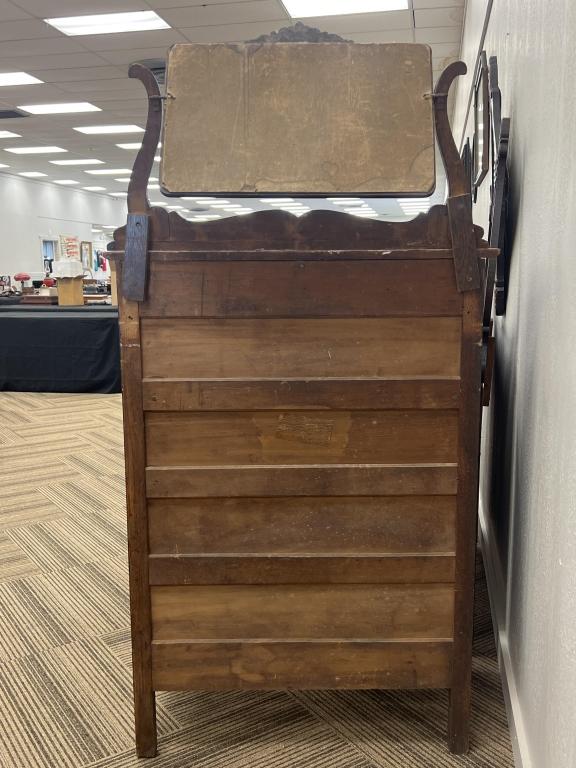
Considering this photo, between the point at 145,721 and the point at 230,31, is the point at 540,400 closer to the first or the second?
the point at 145,721

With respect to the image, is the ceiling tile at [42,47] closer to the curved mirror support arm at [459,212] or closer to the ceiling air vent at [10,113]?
the ceiling air vent at [10,113]

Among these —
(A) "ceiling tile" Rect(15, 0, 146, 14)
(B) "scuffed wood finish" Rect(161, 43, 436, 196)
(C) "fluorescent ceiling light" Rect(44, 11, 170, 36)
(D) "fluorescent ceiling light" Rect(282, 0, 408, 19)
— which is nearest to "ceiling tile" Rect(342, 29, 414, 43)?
(D) "fluorescent ceiling light" Rect(282, 0, 408, 19)

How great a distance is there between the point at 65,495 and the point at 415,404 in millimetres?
2332

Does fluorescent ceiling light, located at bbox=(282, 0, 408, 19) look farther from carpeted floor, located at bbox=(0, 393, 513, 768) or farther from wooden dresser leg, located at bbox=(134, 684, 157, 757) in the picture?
wooden dresser leg, located at bbox=(134, 684, 157, 757)

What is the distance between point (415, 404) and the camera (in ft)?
4.23

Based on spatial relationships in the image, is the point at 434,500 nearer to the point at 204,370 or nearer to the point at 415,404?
the point at 415,404

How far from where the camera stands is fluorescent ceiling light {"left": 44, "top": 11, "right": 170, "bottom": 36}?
16.8ft

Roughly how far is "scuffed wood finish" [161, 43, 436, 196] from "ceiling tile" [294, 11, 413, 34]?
4.22 m

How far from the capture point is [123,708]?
5.30 ft

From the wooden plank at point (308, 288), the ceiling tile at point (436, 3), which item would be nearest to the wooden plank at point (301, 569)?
the wooden plank at point (308, 288)

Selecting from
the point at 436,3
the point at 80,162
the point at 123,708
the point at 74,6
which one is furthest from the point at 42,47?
the point at 80,162

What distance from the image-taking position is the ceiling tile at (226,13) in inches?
194

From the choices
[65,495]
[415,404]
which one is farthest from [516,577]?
[65,495]

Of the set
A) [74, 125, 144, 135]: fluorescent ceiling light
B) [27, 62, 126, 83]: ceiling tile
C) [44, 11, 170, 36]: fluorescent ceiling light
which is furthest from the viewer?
[74, 125, 144, 135]: fluorescent ceiling light
